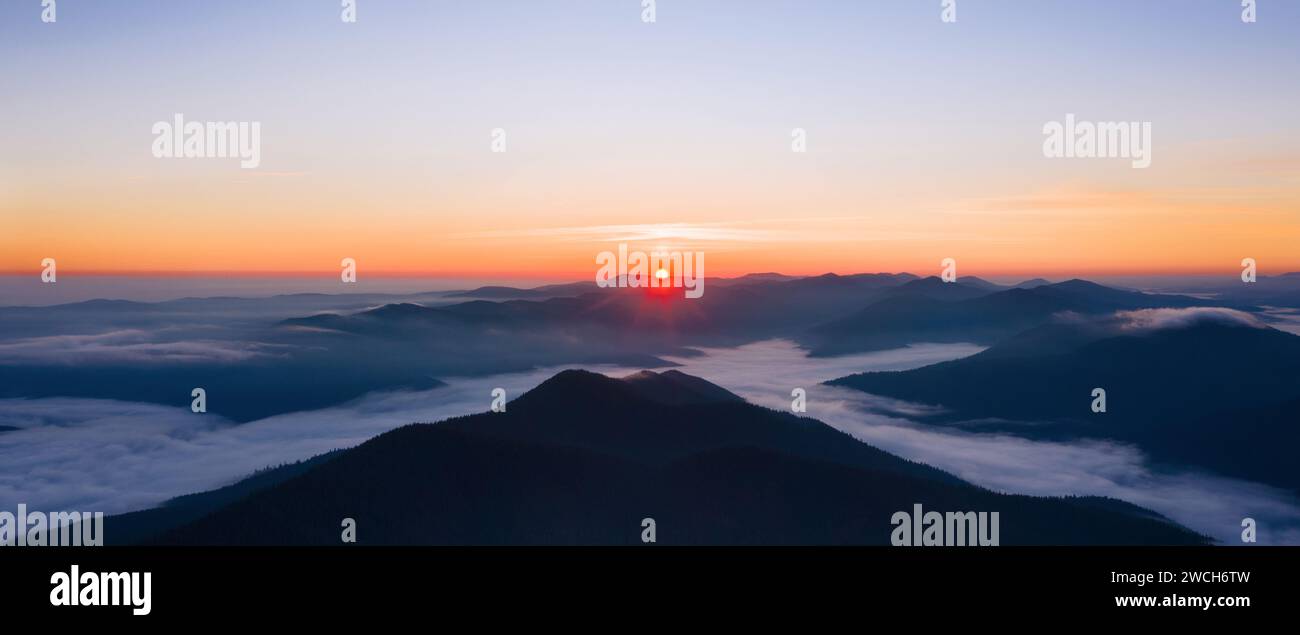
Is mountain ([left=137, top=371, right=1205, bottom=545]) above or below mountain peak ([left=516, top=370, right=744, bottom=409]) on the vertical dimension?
below

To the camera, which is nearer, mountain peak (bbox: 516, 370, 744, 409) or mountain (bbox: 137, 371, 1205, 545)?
mountain (bbox: 137, 371, 1205, 545)

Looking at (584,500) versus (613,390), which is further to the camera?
(613,390)

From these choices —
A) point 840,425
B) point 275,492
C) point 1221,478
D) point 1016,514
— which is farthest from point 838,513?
point 1221,478

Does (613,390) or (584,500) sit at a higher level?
(613,390)

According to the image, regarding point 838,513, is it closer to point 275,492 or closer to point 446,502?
point 446,502

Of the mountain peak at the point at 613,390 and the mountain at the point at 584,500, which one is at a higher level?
the mountain peak at the point at 613,390

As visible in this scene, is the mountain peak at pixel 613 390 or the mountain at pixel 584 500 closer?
the mountain at pixel 584 500
